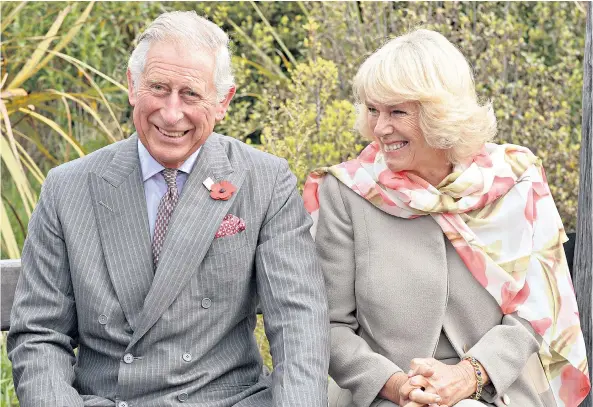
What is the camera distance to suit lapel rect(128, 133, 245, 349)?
10.2 ft

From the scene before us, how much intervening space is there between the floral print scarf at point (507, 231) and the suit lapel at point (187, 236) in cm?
37

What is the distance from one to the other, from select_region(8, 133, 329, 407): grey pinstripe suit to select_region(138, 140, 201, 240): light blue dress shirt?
0.03 m

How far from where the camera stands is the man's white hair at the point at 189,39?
3.09 metres

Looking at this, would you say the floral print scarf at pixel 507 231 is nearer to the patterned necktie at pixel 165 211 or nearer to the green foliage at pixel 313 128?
the patterned necktie at pixel 165 211

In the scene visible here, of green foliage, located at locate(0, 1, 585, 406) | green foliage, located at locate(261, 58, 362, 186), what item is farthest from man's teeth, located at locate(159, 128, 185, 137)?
green foliage, located at locate(0, 1, 585, 406)

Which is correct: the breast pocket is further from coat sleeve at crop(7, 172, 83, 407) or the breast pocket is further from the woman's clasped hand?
the woman's clasped hand

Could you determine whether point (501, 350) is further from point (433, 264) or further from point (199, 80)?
point (199, 80)

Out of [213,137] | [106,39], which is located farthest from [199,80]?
[106,39]

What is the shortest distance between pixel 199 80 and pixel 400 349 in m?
1.04

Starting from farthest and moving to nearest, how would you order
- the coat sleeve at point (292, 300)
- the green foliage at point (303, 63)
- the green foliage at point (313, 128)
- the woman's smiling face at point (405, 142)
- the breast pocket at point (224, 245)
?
the green foliage at point (303, 63), the green foliage at point (313, 128), the woman's smiling face at point (405, 142), the breast pocket at point (224, 245), the coat sleeve at point (292, 300)

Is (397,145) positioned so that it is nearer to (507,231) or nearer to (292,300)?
(507,231)

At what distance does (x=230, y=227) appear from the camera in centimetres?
318

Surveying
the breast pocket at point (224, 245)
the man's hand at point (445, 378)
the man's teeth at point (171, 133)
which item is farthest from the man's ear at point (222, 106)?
the man's hand at point (445, 378)

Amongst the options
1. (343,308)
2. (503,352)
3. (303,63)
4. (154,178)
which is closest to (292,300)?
(343,308)
